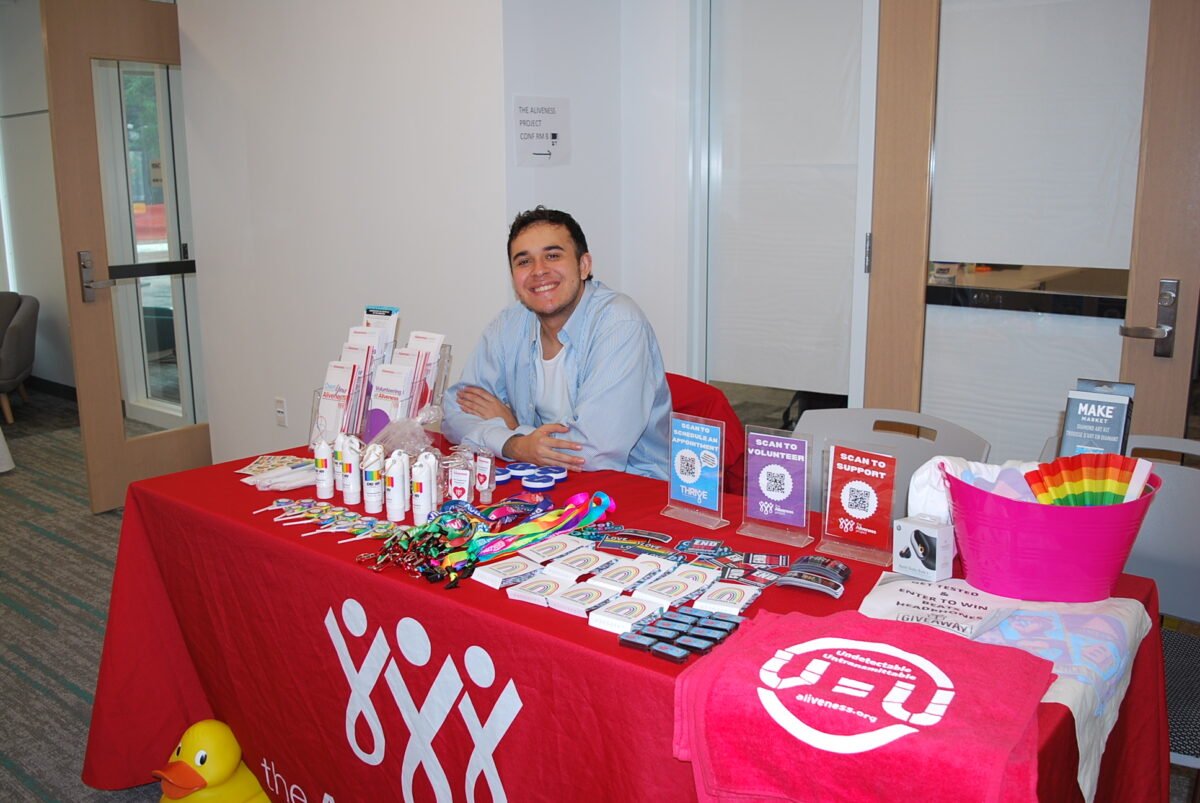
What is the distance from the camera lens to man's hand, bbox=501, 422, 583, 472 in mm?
2338

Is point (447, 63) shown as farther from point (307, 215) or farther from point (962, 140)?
point (962, 140)

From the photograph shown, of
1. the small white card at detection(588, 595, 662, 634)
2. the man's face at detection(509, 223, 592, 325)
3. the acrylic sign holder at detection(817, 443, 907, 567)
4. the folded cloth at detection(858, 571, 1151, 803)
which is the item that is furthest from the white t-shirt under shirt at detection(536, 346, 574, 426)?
the folded cloth at detection(858, 571, 1151, 803)

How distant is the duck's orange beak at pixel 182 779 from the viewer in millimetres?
2062

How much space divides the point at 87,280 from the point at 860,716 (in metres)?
4.25

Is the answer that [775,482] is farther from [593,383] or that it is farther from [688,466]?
[593,383]

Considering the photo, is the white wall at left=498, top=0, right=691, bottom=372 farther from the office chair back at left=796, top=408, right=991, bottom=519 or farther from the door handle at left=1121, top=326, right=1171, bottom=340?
the door handle at left=1121, top=326, right=1171, bottom=340

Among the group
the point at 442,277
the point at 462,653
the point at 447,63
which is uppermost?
the point at 447,63

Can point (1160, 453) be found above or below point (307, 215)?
below

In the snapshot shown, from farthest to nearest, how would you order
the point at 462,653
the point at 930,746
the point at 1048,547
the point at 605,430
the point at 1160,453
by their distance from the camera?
the point at 1160,453
the point at 605,430
the point at 462,653
the point at 1048,547
the point at 930,746

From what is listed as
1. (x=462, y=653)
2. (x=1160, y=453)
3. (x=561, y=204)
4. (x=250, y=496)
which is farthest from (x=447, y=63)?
(x=1160, y=453)

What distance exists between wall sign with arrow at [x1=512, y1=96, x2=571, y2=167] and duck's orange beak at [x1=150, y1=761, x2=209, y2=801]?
6.91 feet

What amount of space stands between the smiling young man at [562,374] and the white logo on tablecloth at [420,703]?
2.27 ft

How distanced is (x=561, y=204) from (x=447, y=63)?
2.07 ft

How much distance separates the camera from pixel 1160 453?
9.34 feet
